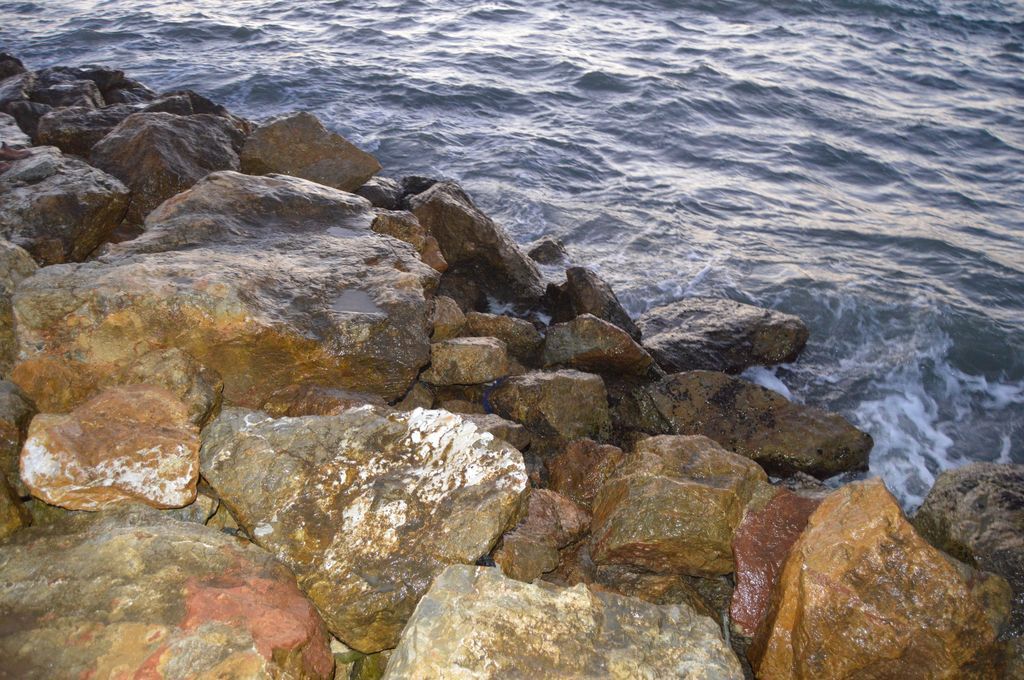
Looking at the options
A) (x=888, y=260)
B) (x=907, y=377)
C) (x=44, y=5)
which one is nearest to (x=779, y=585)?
(x=907, y=377)

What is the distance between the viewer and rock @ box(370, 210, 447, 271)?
5.19 meters

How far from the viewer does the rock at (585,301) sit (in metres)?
5.91

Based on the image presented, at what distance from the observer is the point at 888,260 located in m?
7.96

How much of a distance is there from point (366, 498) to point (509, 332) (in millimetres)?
2323

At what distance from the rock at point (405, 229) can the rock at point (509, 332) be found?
0.56m

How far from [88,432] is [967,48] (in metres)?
15.9

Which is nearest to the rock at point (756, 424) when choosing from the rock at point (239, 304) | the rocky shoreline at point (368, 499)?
the rocky shoreline at point (368, 499)

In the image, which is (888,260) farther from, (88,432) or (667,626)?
(88,432)

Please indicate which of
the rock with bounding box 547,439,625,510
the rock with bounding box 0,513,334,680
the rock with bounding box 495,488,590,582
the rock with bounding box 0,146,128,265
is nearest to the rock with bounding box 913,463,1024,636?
the rock with bounding box 547,439,625,510

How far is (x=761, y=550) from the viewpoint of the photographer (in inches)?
131

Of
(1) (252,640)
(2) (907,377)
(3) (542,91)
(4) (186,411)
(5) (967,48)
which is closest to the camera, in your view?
(1) (252,640)

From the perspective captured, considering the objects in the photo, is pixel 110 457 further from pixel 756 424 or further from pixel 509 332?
pixel 756 424

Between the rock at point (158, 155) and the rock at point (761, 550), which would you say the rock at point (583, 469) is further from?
the rock at point (158, 155)

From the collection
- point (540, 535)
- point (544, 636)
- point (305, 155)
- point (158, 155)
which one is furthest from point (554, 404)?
point (158, 155)
